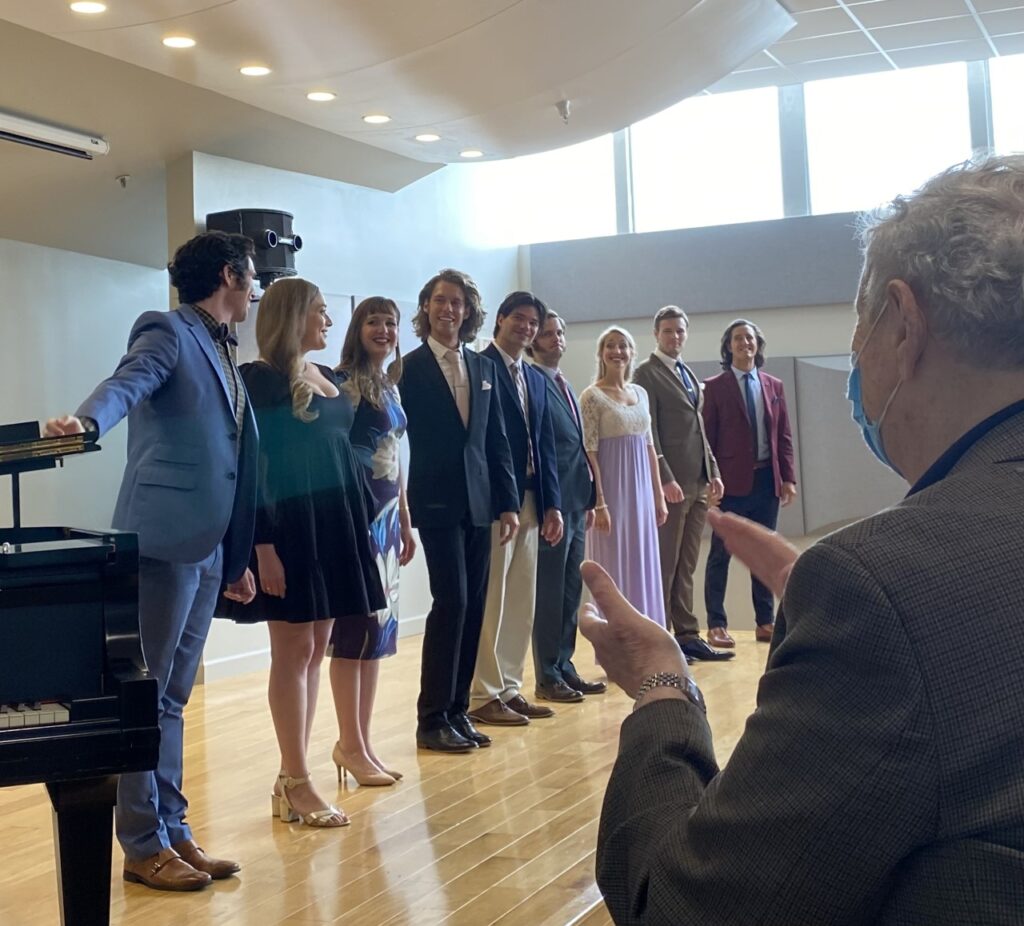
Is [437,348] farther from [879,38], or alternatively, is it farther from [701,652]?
[879,38]

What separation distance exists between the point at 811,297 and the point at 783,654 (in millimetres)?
7458

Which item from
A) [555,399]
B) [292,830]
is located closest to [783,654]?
[292,830]

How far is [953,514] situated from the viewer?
921mm

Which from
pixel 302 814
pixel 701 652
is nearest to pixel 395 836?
pixel 302 814

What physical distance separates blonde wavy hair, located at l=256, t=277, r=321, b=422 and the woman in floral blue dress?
0.30 metres

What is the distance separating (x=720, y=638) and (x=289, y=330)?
12.4 ft

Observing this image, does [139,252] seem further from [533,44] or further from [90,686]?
[90,686]

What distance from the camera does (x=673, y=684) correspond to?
3.83 feet

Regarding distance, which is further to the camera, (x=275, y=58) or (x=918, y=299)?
(x=275, y=58)

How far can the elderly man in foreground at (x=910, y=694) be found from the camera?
0.85 meters

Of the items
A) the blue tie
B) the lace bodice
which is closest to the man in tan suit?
the blue tie

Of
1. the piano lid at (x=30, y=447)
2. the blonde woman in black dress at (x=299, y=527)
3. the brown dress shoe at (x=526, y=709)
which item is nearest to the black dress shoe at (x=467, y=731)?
the brown dress shoe at (x=526, y=709)

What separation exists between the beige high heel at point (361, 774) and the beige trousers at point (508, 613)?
Result: 3.15ft

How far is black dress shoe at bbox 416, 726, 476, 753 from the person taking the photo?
430 cm
